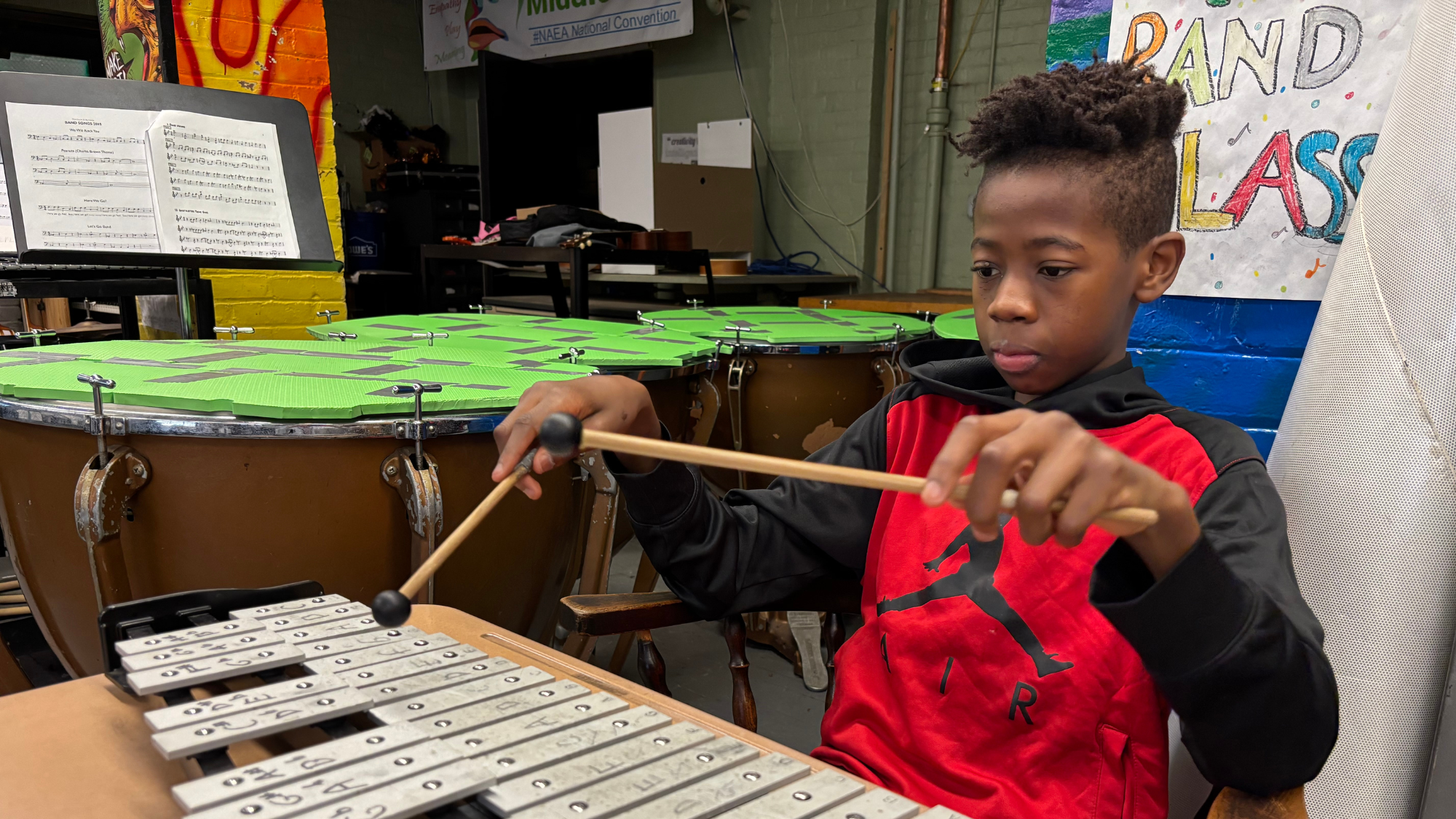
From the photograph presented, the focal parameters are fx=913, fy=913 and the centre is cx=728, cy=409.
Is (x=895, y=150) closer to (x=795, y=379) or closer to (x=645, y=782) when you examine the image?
(x=795, y=379)

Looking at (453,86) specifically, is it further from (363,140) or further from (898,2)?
(898,2)

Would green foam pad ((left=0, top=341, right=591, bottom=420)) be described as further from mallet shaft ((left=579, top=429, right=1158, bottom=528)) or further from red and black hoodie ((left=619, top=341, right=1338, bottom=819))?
mallet shaft ((left=579, top=429, right=1158, bottom=528))

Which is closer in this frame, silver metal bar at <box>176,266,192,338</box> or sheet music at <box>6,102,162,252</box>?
sheet music at <box>6,102,162,252</box>

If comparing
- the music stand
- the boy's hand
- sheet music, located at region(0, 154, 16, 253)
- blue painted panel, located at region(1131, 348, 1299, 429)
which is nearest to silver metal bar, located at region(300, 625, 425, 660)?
the boy's hand

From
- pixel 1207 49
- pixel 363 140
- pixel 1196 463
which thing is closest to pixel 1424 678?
pixel 1196 463

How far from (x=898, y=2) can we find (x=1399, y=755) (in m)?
5.02

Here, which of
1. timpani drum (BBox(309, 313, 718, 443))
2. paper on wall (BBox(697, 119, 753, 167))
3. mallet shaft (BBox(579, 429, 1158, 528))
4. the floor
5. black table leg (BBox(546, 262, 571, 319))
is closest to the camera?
mallet shaft (BBox(579, 429, 1158, 528))

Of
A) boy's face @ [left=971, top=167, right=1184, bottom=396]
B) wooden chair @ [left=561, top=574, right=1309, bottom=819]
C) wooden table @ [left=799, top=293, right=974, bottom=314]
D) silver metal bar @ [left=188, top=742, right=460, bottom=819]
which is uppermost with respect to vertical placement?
boy's face @ [left=971, top=167, right=1184, bottom=396]

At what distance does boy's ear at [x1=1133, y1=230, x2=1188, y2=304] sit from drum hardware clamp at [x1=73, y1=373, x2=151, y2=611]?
4.43ft

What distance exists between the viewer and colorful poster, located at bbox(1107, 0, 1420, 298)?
1284 mm

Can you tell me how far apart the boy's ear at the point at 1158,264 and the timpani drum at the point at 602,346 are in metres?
1.02

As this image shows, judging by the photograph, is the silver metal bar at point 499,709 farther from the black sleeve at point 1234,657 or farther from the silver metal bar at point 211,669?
the black sleeve at point 1234,657

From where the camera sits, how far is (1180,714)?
0.82 meters

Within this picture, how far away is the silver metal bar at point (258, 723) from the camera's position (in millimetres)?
738
